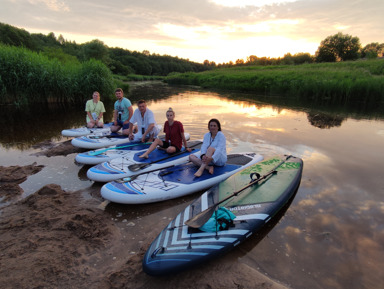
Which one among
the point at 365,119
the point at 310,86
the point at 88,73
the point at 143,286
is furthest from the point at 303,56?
the point at 143,286

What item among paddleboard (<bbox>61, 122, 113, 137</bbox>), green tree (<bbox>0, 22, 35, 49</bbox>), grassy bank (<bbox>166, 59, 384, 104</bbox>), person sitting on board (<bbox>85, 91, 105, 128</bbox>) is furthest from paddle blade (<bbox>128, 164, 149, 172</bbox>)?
green tree (<bbox>0, 22, 35, 49</bbox>)

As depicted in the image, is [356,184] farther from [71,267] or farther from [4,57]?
[4,57]

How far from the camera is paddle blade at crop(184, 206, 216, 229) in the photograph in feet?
9.95

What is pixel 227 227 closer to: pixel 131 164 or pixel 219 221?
pixel 219 221

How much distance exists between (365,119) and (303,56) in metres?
48.5

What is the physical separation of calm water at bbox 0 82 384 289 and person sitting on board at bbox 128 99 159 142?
1.72 metres

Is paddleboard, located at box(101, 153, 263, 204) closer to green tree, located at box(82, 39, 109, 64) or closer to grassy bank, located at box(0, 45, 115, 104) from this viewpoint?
grassy bank, located at box(0, 45, 115, 104)

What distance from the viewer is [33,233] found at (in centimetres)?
326

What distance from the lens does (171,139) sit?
227 inches

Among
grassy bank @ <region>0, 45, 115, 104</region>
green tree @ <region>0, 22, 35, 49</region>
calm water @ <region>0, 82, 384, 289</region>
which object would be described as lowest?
calm water @ <region>0, 82, 384, 289</region>

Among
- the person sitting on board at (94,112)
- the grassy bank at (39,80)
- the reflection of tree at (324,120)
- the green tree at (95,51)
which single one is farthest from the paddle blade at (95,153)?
the green tree at (95,51)

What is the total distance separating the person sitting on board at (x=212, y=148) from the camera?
4699 mm

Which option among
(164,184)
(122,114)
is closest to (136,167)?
(164,184)

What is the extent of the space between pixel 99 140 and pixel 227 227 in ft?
16.8
